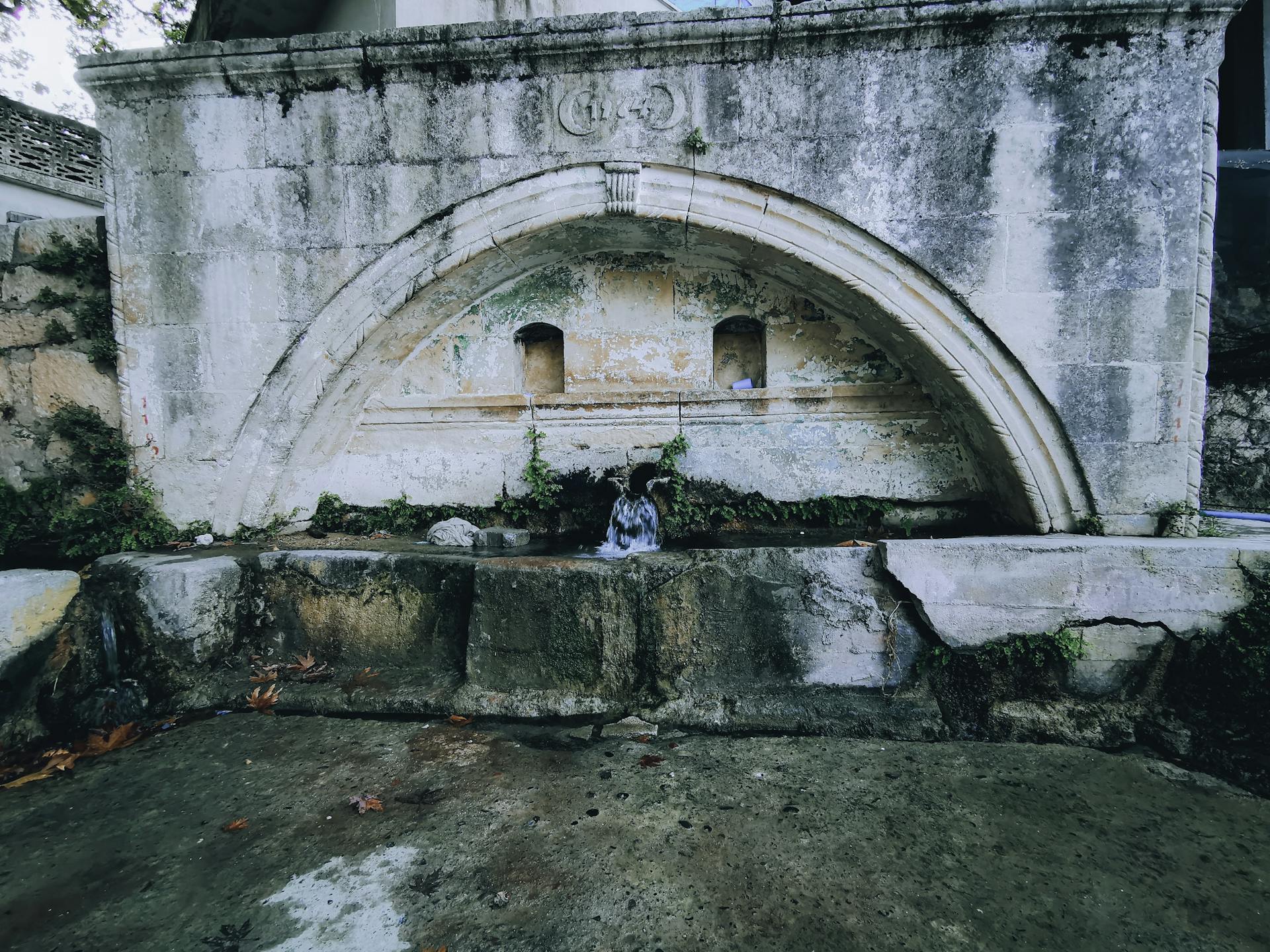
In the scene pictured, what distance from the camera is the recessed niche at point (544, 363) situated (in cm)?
438

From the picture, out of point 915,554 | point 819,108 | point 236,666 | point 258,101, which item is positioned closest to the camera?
point 915,554

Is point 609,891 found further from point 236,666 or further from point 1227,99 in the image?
point 1227,99

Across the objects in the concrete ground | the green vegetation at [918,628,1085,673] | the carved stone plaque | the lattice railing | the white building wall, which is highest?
the lattice railing

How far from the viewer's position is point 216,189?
3.58 m

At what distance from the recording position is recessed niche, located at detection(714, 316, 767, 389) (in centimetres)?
421

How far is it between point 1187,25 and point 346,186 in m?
4.92

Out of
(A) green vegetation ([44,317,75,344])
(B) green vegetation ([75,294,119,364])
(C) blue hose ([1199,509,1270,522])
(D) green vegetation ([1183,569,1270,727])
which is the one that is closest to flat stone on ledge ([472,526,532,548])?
(B) green vegetation ([75,294,119,364])

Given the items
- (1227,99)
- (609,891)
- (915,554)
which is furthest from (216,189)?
(1227,99)

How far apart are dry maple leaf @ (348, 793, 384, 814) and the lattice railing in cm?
1042

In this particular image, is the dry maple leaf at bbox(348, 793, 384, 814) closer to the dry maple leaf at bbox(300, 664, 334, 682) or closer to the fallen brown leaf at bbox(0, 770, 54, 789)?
the dry maple leaf at bbox(300, 664, 334, 682)

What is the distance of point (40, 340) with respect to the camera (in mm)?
3652

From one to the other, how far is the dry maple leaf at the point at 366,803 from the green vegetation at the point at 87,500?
2631 millimetres

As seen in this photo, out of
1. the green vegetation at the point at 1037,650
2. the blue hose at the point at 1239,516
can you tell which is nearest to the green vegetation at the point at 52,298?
the green vegetation at the point at 1037,650

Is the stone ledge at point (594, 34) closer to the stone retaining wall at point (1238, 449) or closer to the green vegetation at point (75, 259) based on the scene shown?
the green vegetation at point (75, 259)
